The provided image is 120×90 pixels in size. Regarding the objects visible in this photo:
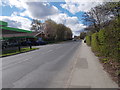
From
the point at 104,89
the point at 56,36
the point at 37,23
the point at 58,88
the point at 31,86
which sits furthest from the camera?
the point at 37,23

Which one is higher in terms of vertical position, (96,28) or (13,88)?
(96,28)

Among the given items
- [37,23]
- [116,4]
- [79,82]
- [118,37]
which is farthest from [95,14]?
[37,23]

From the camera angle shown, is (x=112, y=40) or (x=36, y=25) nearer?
(x=112, y=40)

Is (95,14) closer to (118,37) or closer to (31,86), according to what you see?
(118,37)

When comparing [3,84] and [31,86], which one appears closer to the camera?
[31,86]

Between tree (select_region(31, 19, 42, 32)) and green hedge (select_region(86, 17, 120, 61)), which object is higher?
tree (select_region(31, 19, 42, 32))

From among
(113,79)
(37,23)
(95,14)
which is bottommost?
(113,79)

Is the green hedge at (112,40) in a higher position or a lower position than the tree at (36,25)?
lower

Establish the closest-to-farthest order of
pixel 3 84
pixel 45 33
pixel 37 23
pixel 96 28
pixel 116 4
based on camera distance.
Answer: pixel 3 84, pixel 116 4, pixel 96 28, pixel 45 33, pixel 37 23

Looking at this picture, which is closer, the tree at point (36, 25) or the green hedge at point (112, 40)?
the green hedge at point (112, 40)

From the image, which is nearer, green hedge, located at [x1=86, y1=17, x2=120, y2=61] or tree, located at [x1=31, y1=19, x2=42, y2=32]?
green hedge, located at [x1=86, y1=17, x2=120, y2=61]

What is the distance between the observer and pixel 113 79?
4.25m

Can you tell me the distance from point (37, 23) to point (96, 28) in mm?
52200

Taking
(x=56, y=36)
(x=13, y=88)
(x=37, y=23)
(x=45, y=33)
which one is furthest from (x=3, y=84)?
(x=37, y=23)
